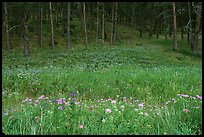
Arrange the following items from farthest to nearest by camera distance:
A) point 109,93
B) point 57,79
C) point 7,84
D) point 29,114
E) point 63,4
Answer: point 63,4, point 57,79, point 7,84, point 109,93, point 29,114

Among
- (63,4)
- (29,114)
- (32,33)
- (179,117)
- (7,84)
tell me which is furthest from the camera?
(63,4)

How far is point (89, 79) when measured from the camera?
352 inches

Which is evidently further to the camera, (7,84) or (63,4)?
(63,4)

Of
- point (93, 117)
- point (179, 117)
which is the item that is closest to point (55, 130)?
point (93, 117)

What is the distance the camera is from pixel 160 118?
3.67 metres

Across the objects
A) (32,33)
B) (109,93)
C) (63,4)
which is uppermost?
(63,4)

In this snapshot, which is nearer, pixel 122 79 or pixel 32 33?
pixel 122 79

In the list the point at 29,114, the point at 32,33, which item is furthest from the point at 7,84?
the point at 32,33

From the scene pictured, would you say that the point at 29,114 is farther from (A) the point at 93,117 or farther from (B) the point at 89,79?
(B) the point at 89,79

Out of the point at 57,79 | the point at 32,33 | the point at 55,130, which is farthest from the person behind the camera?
the point at 32,33

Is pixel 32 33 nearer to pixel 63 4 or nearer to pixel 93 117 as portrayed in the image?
pixel 63 4

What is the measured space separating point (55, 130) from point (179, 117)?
6.60 feet

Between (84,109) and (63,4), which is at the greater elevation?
(63,4)

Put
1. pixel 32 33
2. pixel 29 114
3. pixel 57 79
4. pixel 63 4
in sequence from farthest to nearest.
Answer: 1. pixel 63 4
2. pixel 32 33
3. pixel 57 79
4. pixel 29 114
